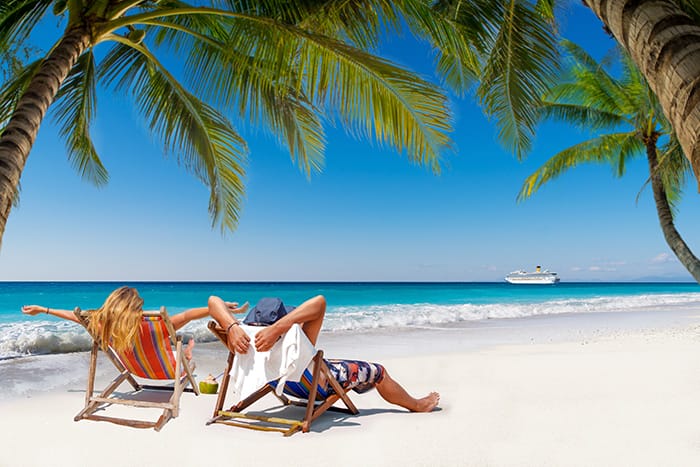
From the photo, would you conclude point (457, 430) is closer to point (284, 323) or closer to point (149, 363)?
point (284, 323)

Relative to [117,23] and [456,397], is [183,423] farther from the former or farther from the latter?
[117,23]

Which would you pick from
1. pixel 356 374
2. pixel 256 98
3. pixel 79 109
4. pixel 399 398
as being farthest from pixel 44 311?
pixel 79 109

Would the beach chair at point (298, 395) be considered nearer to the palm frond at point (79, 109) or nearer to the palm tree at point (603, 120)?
the palm frond at point (79, 109)

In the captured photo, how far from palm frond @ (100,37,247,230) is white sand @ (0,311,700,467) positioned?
9.81 feet

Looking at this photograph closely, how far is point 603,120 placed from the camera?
1155 cm

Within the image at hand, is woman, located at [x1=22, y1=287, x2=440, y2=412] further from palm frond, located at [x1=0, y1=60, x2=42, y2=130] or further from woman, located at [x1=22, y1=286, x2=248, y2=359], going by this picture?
palm frond, located at [x1=0, y1=60, x2=42, y2=130]

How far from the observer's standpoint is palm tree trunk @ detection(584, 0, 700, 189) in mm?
1436

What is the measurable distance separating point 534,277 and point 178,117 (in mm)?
64493

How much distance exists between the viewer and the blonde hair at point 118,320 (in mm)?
3629

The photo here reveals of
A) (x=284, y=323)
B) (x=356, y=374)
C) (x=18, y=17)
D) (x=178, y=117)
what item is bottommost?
(x=356, y=374)

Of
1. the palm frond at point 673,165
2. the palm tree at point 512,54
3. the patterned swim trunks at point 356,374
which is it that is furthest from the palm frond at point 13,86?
the palm frond at point 673,165

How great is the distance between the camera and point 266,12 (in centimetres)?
486

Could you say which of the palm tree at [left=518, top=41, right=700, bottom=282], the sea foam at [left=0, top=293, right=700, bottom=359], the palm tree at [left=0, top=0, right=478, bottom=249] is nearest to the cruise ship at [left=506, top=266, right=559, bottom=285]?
the sea foam at [left=0, top=293, right=700, bottom=359]

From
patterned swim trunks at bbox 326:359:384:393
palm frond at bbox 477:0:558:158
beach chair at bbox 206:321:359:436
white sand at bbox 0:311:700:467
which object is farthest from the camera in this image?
palm frond at bbox 477:0:558:158
